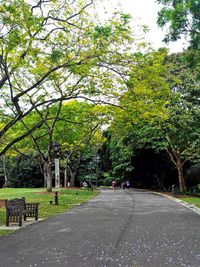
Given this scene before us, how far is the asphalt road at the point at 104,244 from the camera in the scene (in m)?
7.04

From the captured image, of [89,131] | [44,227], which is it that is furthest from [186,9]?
[89,131]

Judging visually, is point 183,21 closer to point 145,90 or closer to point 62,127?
point 145,90

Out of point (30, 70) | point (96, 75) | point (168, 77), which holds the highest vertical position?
point (168, 77)

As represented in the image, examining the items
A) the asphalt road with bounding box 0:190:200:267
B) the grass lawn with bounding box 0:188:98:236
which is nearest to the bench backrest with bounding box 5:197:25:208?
the grass lawn with bounding box 0:188:98:236

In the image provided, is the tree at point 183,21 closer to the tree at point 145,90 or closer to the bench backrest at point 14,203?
the tree at point 145,90

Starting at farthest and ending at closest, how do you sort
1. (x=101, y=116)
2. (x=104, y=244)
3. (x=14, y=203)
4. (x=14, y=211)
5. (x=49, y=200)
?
(x=101, y=116)
(x=49, y=200)
(x=14, y=203)
(x=14, y=211)
(x=104, y=244)

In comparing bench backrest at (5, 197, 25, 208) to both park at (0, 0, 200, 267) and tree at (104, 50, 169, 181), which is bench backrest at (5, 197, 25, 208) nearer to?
park at (0, 0, 200, 267)

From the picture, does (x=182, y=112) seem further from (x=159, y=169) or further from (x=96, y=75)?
(x=159, y=169)

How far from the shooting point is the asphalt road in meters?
7.04

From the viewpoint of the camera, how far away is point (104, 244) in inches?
346

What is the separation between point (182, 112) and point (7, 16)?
63.9ft

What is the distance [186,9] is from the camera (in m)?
14.5

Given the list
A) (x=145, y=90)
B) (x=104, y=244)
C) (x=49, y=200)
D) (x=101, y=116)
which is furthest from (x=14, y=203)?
(x=101, y=116)

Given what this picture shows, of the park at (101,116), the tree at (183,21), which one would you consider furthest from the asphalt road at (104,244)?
the tree at (183,21)
